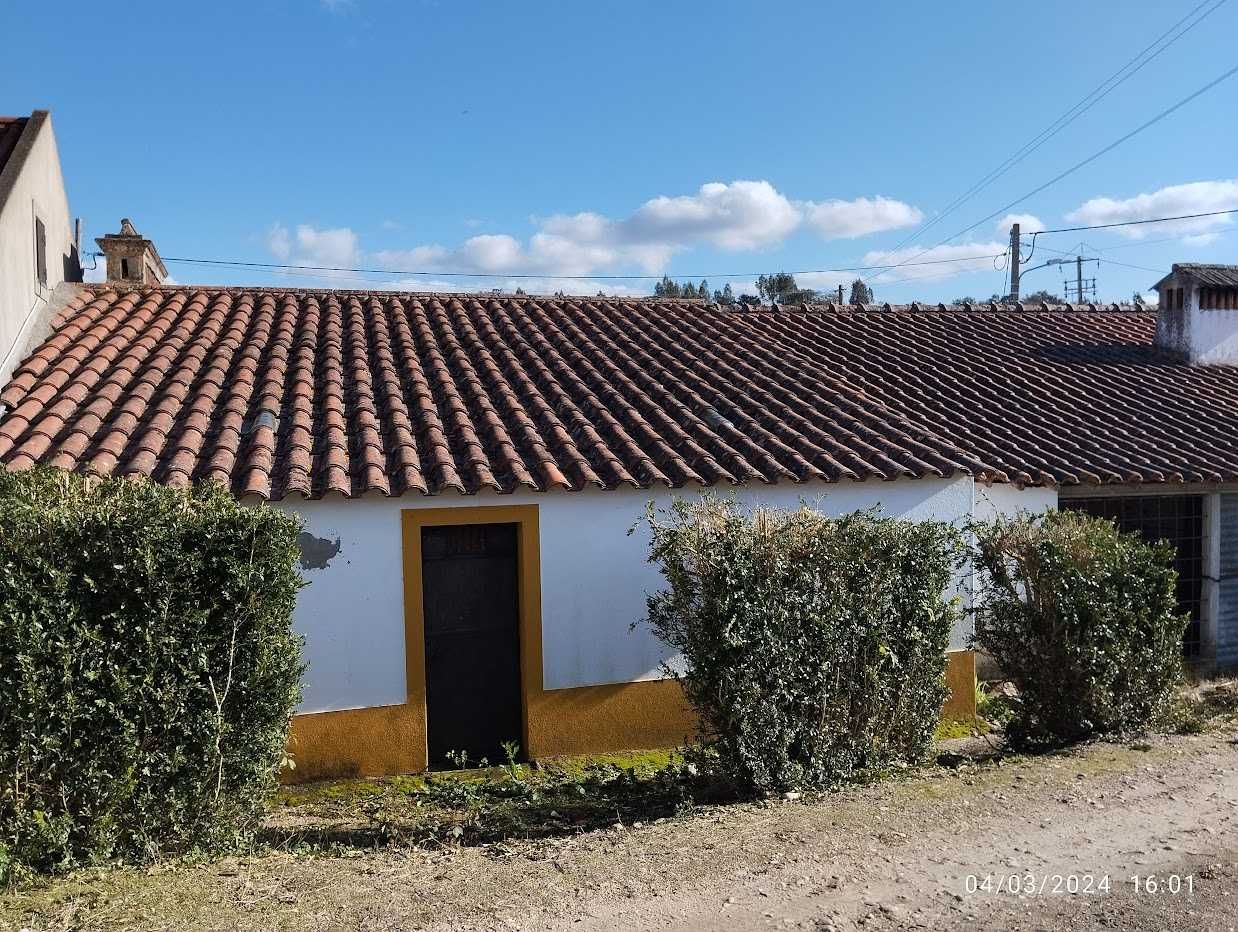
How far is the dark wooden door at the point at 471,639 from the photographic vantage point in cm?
785

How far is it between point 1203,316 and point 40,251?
1620 centimetres

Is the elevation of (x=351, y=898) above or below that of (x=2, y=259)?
below

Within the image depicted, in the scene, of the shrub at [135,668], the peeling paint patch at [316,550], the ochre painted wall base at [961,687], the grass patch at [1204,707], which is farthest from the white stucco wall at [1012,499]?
the shrub at [135,668]

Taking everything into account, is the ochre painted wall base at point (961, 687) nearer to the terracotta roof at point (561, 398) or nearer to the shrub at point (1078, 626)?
the shrub at point (1078, 626)

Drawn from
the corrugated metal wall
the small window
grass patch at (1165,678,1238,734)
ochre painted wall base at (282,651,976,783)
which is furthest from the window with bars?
the small window

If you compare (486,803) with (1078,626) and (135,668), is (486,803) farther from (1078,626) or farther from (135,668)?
(1078,626)

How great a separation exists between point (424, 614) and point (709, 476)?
273 centimetres

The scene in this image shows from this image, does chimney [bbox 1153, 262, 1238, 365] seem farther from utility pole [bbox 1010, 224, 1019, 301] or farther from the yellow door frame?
utility pole [bbox 1010, 224, 1019, 301]

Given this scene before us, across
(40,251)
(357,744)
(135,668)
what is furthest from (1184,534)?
(40,251)

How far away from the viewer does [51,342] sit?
919 centimetres

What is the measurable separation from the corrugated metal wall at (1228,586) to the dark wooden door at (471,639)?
29.1 ft

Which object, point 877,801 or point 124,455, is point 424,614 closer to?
point 124,455

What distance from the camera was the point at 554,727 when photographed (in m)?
7.82

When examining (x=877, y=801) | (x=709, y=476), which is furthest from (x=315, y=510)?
(x=877, y=801)
